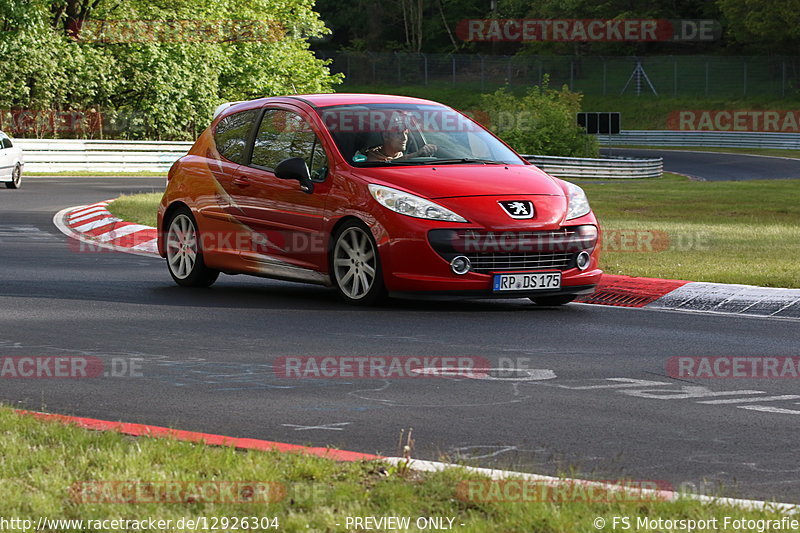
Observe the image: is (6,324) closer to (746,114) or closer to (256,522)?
(256,522)

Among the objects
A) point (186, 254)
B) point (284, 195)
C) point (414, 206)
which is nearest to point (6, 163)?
point (186, 254)

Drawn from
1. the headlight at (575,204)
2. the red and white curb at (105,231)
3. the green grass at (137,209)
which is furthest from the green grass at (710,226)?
the green grass at (137,209)

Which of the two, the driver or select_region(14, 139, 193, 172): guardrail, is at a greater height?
the driver

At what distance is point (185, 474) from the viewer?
17.4ft

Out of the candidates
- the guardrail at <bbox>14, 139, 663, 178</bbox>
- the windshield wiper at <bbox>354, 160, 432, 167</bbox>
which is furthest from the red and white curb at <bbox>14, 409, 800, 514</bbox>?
the guardrail at <bbox>14, 139, 663, 178</bbox>

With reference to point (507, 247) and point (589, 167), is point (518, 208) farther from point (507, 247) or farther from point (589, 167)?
point (589, 167)

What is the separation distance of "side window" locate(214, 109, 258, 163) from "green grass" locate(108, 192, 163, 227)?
21.0 ft

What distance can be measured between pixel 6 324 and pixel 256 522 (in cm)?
642

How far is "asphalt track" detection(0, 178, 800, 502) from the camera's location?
629 centimetres

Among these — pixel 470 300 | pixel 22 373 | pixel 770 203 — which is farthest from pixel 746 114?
pixel 22 373

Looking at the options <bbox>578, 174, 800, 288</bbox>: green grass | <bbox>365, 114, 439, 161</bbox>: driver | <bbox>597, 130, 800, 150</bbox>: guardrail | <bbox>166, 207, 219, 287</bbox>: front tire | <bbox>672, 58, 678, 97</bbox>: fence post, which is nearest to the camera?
<bbox>365, 114, 439, 161</bbox>: driver

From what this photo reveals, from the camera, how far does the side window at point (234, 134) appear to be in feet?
43.0

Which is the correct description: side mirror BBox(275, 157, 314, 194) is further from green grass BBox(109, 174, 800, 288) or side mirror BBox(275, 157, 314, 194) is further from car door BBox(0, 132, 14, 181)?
car door BBox(0, 132, 14, 181)

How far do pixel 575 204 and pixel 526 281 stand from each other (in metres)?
0.86
